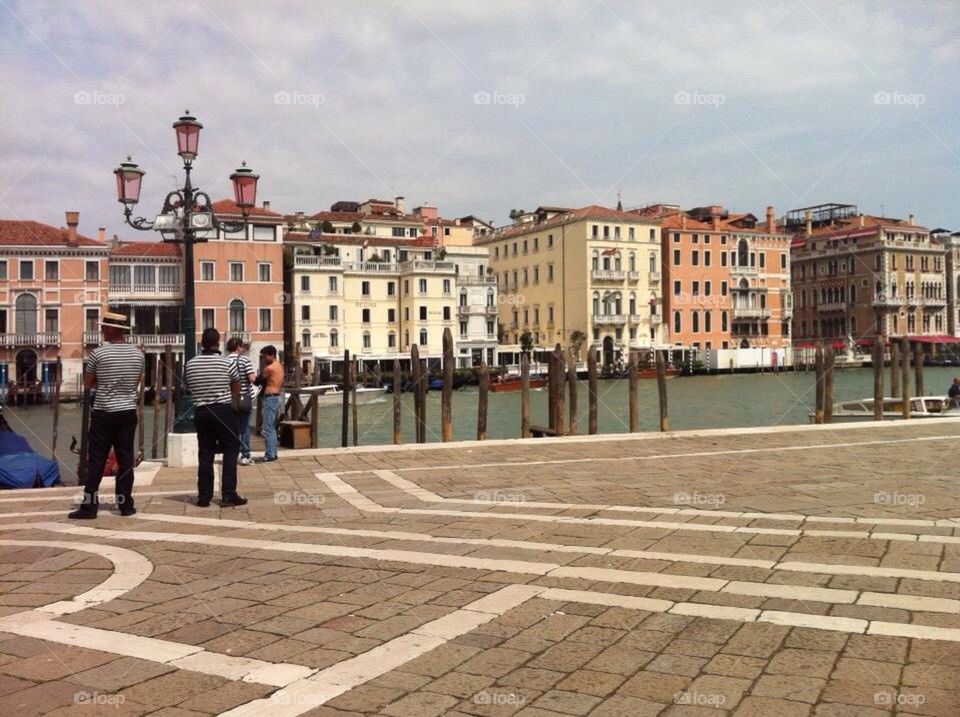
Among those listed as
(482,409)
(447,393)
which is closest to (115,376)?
(447,393)

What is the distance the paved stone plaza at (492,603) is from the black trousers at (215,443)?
20 cm

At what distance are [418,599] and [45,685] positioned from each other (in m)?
1.78

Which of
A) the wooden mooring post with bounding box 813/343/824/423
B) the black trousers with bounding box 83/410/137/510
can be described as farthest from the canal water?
the black trousers with bounding box 83/410/137/510

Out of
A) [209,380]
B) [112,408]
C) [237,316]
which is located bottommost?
[112,408]

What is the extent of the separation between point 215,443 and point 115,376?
1082 mm

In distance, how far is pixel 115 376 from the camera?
→ 7.25 meters

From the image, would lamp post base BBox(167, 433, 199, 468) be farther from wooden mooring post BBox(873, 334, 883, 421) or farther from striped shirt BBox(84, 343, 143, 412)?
wooden mooring post BBox(873, 334, 883, 421)

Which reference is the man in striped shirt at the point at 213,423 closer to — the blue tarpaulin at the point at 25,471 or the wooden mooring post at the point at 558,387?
the blue tarpaulin at the point at 25,471

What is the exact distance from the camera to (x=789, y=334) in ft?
271

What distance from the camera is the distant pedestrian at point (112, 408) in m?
7.27

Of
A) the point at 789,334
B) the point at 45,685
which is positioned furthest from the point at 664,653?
the point at 789,334

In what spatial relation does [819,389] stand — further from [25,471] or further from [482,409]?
[25,471]

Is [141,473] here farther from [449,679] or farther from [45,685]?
[449,679]

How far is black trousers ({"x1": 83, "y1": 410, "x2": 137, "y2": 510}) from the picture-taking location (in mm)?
7301
